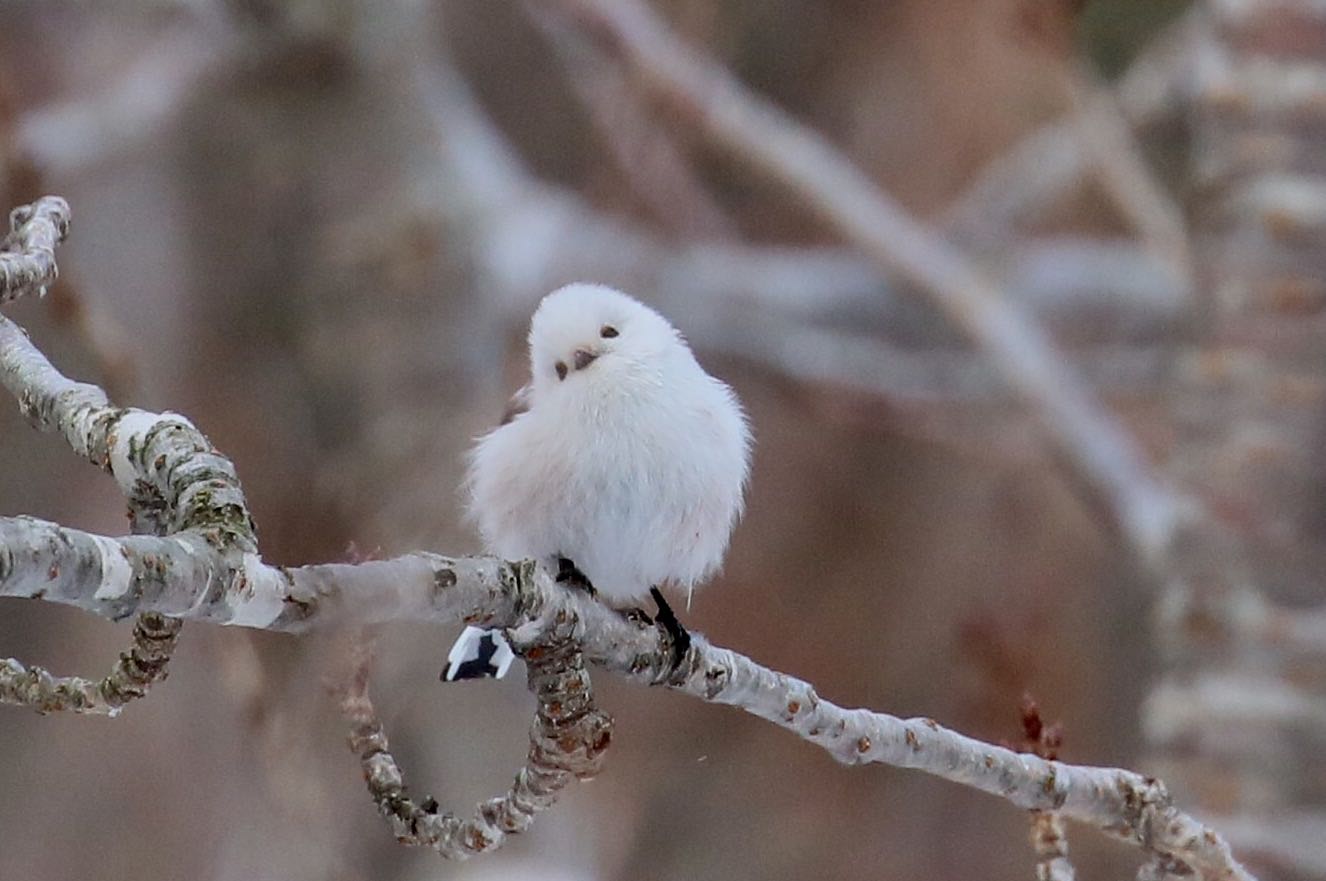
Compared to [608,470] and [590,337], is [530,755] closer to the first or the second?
[608,470]

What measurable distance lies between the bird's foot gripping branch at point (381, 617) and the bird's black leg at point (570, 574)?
181mm

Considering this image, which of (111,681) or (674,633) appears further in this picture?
(674,633)

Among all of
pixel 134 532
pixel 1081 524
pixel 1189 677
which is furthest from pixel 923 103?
pixel 134 532

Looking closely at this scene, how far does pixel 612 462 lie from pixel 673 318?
6.42ft

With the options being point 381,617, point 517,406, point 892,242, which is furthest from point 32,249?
point 892,242

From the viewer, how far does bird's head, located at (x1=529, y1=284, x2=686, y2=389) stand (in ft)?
4.25

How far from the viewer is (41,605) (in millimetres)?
2908

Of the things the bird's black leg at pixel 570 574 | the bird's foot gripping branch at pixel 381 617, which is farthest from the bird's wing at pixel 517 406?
the bird's foot gripping branch at pixel 381 617

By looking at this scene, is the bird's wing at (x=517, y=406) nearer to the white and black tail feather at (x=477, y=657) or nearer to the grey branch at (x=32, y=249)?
the white and black tail feather at (x=477, y=657)

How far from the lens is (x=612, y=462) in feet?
3.95

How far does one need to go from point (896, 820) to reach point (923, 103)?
5.37ft

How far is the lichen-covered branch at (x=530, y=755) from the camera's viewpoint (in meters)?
0.93

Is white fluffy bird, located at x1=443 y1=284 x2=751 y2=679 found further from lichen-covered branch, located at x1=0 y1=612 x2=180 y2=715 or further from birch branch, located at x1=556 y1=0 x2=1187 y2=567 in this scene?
birch branch, located at x1=556 y1=0 x2=1187 y2=567

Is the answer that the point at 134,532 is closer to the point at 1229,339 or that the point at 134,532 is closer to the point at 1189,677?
the point at 1189,677
